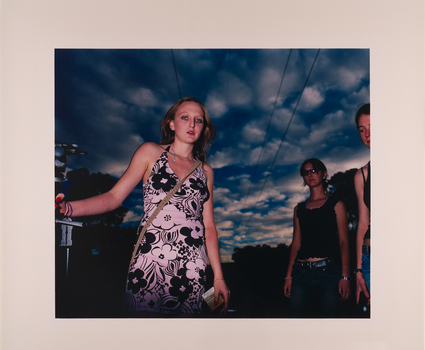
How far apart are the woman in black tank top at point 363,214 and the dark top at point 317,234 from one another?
174 mm

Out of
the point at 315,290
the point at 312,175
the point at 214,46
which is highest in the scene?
the point at 214,46

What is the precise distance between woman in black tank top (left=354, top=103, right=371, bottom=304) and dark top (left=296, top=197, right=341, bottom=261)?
0.17 metres

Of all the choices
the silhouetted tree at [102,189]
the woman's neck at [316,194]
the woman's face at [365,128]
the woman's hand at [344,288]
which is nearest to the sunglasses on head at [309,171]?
the woman's neck at [316,194]

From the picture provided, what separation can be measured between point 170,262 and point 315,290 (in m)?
1.05

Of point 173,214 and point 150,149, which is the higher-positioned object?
point 150,149

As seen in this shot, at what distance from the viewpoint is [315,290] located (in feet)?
7.95

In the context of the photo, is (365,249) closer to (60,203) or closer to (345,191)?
(345,191)

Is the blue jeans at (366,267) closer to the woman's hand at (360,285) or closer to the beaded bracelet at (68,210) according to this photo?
the woman's hand at (360,285)

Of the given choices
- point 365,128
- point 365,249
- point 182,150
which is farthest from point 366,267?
point 182,150

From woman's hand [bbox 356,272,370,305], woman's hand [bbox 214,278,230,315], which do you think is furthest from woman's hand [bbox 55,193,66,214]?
woman's hand [bbox 356,272,370,305]
